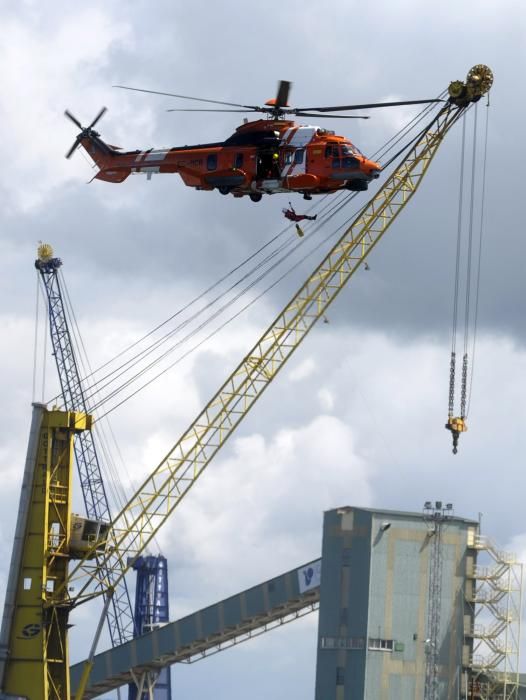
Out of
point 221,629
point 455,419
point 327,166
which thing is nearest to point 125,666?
point 221,629

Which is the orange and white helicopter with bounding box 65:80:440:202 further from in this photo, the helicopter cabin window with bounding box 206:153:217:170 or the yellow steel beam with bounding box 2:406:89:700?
the yellow steel beam with bounding box 2:406:89:700

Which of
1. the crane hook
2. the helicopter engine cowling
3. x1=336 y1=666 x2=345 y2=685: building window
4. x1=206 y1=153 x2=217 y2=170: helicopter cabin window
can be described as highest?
x1=206 y1=153 x2=217 y2=170: helicopter cabin window

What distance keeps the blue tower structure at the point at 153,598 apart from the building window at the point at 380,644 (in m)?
48.7

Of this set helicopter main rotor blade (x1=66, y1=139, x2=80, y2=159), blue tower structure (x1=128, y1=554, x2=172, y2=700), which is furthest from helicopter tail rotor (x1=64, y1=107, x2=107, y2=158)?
blue tower structure (x1=128, y1=554, x2=172, y2=700)

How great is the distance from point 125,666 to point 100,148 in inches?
1623

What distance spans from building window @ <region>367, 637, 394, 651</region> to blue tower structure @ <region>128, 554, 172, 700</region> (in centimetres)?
4874

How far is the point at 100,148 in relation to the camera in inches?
3794

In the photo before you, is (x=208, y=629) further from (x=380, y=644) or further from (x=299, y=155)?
(x=299, y=155)

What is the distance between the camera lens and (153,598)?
508 feet

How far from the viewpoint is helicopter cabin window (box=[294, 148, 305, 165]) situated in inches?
3428

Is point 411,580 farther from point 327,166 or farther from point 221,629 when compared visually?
point 327,166

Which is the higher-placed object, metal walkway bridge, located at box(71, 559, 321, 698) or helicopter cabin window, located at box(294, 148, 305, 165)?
helicopter cabin window, located at box(294, 148, 305, 165)

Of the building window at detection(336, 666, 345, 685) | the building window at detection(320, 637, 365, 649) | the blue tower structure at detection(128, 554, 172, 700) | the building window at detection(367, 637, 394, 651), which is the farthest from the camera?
the blue tower structure at detection(128, 554, 172, 700)

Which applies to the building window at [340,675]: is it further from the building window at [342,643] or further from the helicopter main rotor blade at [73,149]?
the helicopter main rotor blade at [73,149]
